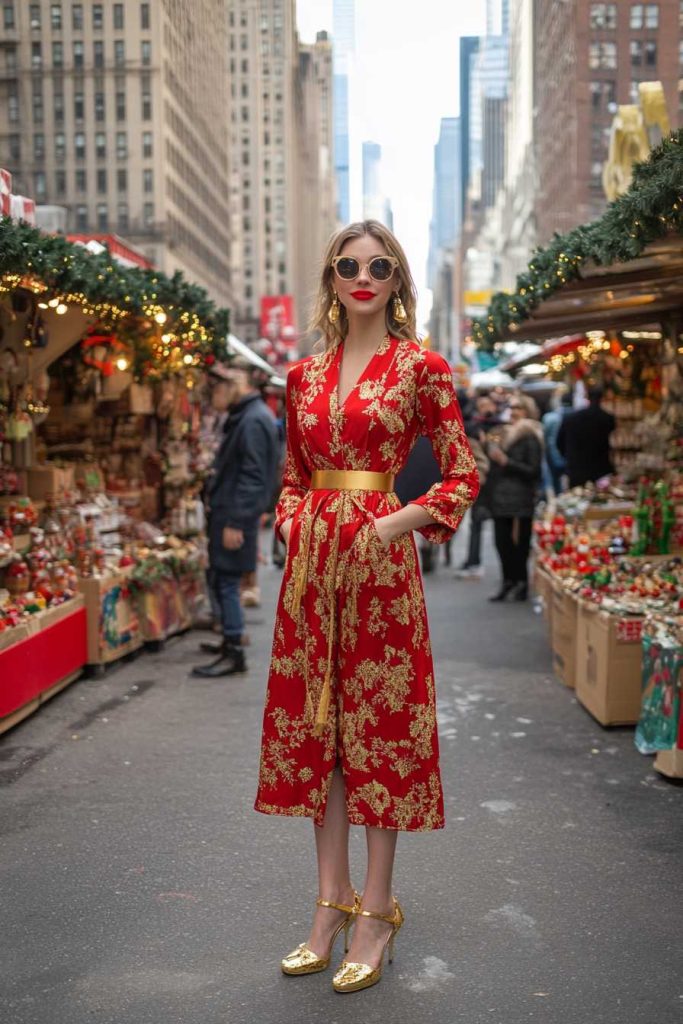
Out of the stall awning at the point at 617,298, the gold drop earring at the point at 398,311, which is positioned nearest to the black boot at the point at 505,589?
the stall awning at the point at 617,298

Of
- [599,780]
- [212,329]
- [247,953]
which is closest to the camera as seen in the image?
[247,953]

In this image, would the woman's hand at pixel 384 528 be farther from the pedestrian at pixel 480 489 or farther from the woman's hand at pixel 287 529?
the pedestrian at pixel 480 489

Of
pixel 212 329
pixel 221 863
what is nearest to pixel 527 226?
pixel 212 329

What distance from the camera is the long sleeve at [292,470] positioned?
3.49 meters

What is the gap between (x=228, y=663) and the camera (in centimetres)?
823

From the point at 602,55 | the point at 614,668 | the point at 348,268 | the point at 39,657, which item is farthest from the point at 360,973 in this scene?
the point at 602,55

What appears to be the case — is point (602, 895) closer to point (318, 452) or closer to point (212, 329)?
point (318, 452)

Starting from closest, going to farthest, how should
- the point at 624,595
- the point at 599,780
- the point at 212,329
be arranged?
the point at 599,780, the point at 624,595, the point at 212,329

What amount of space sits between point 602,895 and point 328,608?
163 centimetres

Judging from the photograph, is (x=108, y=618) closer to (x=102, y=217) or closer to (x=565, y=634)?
(x=565, y=634)

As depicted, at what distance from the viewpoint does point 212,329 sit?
963 cm

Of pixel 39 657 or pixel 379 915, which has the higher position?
pixel 39 657

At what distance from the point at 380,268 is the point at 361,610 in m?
1.00

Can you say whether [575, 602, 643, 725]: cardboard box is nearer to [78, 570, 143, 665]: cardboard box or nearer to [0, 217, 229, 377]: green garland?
[78, 570, 143, 665]: cardboard box
